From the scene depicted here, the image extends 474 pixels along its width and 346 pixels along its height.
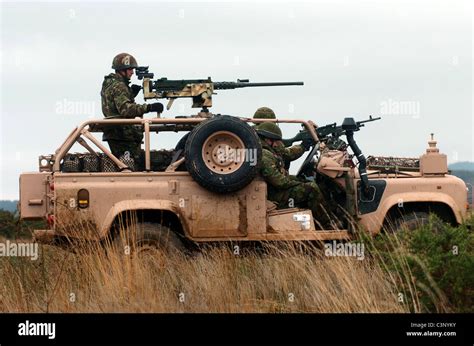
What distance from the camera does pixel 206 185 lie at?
1201 centimetres

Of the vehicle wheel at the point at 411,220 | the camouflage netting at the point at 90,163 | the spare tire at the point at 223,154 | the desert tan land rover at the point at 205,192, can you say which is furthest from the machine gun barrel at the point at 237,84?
the vehicle wheel at the point at 411,220

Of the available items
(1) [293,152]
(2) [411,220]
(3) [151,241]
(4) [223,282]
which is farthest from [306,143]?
(4) [223,282]

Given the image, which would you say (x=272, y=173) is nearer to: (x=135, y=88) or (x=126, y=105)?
(x=126, y=105)

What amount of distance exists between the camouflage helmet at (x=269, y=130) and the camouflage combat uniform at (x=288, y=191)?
17 cm

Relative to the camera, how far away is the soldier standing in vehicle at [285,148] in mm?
12836

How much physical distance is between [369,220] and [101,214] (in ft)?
9.65

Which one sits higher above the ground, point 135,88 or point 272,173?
point 135,88

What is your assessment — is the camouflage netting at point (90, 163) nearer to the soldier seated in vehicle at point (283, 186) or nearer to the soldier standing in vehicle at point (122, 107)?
the soldier standing in vehicle at point (122, 107)

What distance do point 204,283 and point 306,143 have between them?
286cm

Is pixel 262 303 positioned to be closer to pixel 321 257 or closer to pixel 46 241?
pixel 321 257
